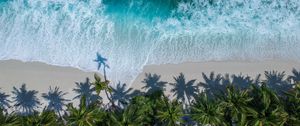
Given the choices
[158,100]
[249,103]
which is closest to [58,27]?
[158,100]

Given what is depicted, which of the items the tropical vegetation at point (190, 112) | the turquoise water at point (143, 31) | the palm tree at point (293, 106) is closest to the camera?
the tropical vegetation at point (190, 112)

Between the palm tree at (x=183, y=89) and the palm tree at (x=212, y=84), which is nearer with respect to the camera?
the palm tree at (x=212, y=84)

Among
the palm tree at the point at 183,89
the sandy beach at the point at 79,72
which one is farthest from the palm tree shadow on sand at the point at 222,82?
the sandy beach at the point at 79,72

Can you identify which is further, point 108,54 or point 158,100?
point 108,54

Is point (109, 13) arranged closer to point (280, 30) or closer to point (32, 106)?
point (32, 106)

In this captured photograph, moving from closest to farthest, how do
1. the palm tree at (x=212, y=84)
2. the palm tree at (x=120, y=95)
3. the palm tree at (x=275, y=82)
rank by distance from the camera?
1. the palm tree at (x=275, y=82)
2. the palm tree at (x=212, y=84)
3. the palm tree at (x=120, y=95)

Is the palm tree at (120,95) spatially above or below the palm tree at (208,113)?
above

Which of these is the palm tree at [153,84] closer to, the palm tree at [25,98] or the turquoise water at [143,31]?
the turquoise water at [143,31]
